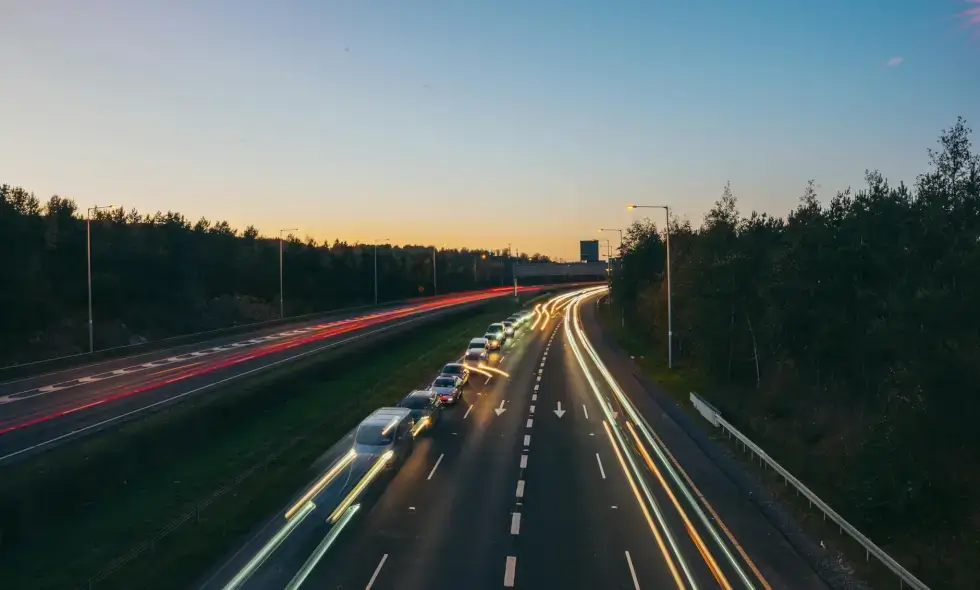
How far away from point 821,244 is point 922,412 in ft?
58.2

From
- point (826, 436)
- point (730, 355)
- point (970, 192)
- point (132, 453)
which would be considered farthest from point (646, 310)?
point (132, 453)

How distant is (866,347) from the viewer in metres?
29.1

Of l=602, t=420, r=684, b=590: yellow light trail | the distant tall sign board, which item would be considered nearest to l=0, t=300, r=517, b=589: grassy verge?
l=602, t=420, r=684, b=590: yellow light trail

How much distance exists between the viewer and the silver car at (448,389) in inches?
1277

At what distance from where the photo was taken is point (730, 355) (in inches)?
1459

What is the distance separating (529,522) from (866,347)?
19.7m

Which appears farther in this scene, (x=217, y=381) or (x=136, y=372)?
(x=136, y=372)

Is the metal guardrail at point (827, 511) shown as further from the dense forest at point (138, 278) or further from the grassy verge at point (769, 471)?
Answer: the dense forest at point (138, 278)

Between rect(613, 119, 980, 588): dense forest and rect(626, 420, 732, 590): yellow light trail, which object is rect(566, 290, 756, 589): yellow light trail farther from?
rect(613, 119, 980, 588): dense forest

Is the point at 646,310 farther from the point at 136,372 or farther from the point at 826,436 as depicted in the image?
the point at 136,372

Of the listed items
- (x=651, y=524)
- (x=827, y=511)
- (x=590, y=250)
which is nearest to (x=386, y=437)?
(x=651, y=524)

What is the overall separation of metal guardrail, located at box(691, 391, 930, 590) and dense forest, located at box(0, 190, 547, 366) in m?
47.3

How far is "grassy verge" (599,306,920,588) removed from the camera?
559 inches

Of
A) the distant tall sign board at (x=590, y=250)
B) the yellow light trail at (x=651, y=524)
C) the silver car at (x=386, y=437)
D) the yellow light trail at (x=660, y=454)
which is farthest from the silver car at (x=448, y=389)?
the distant tall sign board at (x=590, y=250)
